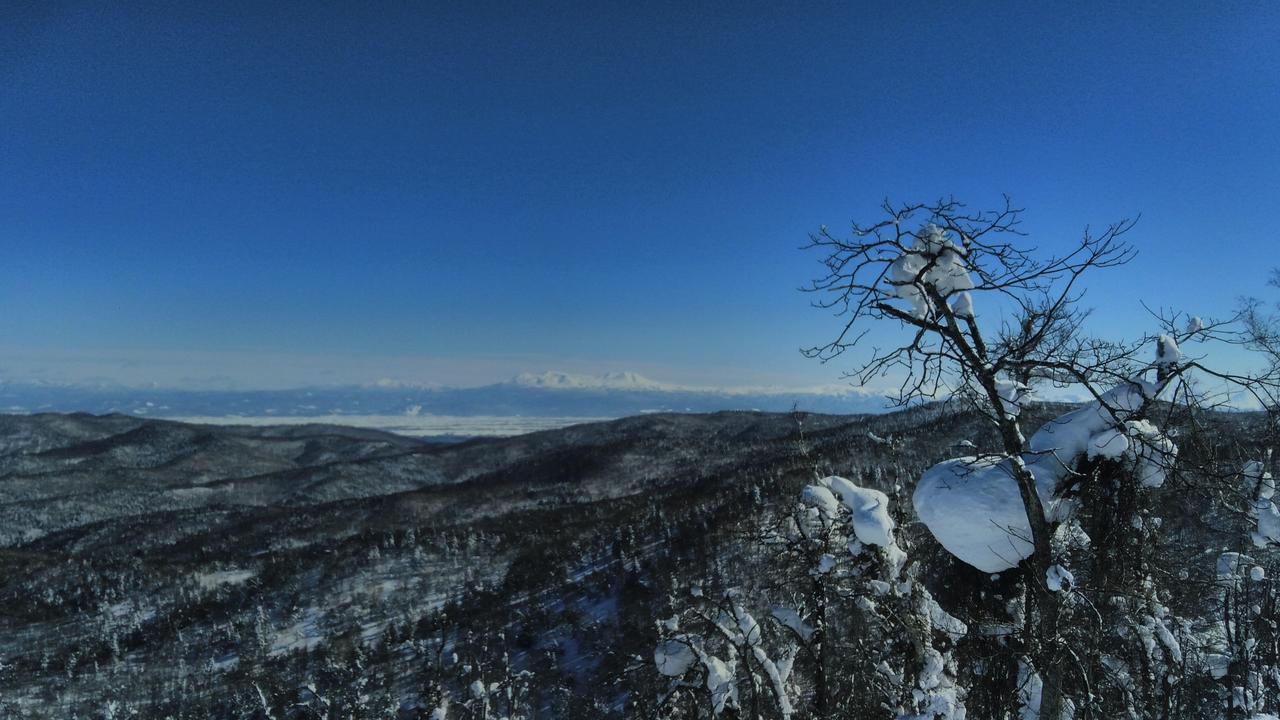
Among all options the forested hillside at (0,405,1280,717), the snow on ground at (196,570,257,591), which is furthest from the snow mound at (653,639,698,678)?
the snow on ground at (196,570,257,591)

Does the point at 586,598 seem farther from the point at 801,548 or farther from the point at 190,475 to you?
the point at 190,475

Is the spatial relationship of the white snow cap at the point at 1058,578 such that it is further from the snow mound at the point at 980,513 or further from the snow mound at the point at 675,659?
the snow mound at the point at 675,659

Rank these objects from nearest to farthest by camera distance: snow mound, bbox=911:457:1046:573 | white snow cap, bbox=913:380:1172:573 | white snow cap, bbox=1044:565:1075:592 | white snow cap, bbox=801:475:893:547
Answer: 1. white snow cap, bbox=1044:565:1075:592
2. white snow cap, bbox=913:380:1172:573
3. snow mound, bbox=911:457:1046:573
4. white snow cap, bbox=801:475:893:547

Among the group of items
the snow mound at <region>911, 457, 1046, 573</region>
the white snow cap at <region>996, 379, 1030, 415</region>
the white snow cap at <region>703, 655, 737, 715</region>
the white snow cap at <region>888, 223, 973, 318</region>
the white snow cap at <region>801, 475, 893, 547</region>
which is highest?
the white snow cap at <region>888, 223, 973, 318</region>

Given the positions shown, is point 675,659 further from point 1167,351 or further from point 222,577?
point 222,577

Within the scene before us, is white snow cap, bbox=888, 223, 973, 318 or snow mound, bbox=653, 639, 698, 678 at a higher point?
white snow cap, bbox=888, 223, 973, 318

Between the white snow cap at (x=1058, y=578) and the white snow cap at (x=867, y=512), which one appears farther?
the white snow cap at (x=867, y=512)

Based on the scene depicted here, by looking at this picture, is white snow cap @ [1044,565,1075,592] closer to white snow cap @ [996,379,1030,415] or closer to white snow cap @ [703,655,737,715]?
white snow cap @ [996,379,1030,415]

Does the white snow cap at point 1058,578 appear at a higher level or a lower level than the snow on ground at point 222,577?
higher

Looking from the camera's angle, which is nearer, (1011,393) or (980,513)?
(1011,393)

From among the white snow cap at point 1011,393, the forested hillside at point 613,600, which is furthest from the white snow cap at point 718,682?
the white snow cap at point 1011,393

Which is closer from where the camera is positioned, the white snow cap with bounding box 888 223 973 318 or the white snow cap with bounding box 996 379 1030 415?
the white snow cap with bounding box 888 223 973 318

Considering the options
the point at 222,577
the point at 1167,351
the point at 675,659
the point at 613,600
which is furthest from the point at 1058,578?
the point at 222,577

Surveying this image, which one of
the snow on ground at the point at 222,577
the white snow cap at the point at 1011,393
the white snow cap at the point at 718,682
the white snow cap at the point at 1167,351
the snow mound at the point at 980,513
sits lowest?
the snow on ground at the point at 222,577
